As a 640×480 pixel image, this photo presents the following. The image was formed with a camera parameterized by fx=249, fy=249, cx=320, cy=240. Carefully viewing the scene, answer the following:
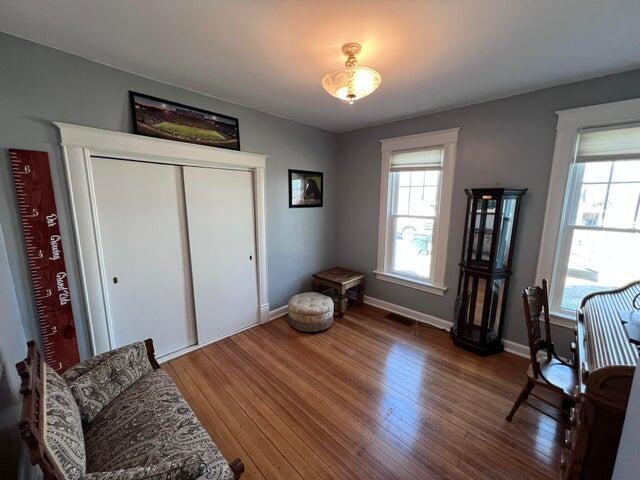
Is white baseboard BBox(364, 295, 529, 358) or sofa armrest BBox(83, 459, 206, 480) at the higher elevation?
sofa armrest BBox(83, 459, 206, 480)

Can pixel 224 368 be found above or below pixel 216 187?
below

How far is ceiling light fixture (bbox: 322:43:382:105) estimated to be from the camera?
4.97 ft

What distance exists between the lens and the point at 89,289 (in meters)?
1.92

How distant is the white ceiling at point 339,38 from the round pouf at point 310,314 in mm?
2274

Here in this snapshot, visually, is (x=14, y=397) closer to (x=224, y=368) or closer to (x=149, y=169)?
(x=224, y=368)

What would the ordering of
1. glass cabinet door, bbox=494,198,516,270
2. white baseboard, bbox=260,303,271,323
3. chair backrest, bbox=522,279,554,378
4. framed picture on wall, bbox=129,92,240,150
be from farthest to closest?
white baseboard, bbox=260,303,271,323, glass cabinet door, bbox=494,198,516,270, framed picture on wall, bbox=129,92,240,150, chair backrest, bbox=522,279,554,378

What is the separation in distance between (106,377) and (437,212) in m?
3.25

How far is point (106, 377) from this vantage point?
1421 millimetres

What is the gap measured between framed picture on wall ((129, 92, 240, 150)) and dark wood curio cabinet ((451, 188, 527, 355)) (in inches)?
99.6

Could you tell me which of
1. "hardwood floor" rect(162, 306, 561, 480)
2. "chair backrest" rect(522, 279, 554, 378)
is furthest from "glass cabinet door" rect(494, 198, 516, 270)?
"hardwood floor" rect(162, 306, 561, 480)

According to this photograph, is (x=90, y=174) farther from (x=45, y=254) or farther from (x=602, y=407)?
(x=602, y=407)

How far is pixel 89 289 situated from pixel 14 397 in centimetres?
79

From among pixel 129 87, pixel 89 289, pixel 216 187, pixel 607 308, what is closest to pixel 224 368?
pixel 89 289

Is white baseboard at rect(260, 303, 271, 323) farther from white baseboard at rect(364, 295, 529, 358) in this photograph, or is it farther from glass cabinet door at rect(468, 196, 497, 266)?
glass cabinet door at rect(468, 196, 497, 266)
